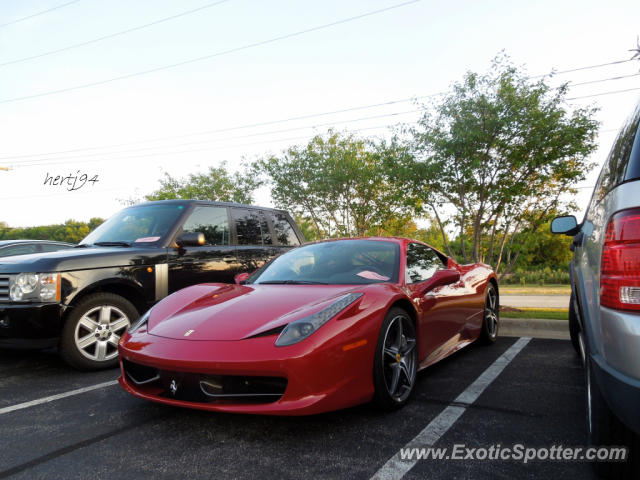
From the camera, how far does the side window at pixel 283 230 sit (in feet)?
21.5

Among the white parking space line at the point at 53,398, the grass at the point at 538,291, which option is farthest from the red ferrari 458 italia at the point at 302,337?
the grass at the point at 538,291

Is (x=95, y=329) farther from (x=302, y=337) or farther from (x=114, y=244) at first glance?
(x=302, y=337)

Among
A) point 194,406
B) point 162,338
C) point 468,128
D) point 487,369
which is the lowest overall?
point 487,369

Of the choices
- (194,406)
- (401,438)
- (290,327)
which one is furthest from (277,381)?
(401,438)

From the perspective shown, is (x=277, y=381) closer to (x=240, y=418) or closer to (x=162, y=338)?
(x=240, y=418)

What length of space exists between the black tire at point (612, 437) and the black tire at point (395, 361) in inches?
47.5

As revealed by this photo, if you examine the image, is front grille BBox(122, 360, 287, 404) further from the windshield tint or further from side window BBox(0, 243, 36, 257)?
side window BBox(0, 243, 36, 257)


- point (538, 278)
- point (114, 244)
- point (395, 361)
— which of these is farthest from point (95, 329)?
point (538, 278)

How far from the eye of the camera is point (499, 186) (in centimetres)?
809

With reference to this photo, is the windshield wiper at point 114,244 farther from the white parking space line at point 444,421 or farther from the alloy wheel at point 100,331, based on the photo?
the white parking space line at point 444,421

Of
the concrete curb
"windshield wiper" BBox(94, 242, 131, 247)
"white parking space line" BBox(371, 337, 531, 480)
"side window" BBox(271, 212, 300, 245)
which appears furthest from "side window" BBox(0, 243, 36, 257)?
the concrete curb

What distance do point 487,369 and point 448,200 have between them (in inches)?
214

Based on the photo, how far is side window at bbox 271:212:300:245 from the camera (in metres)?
6.55

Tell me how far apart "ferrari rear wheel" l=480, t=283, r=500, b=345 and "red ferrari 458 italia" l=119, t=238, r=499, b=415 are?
1263 mm
